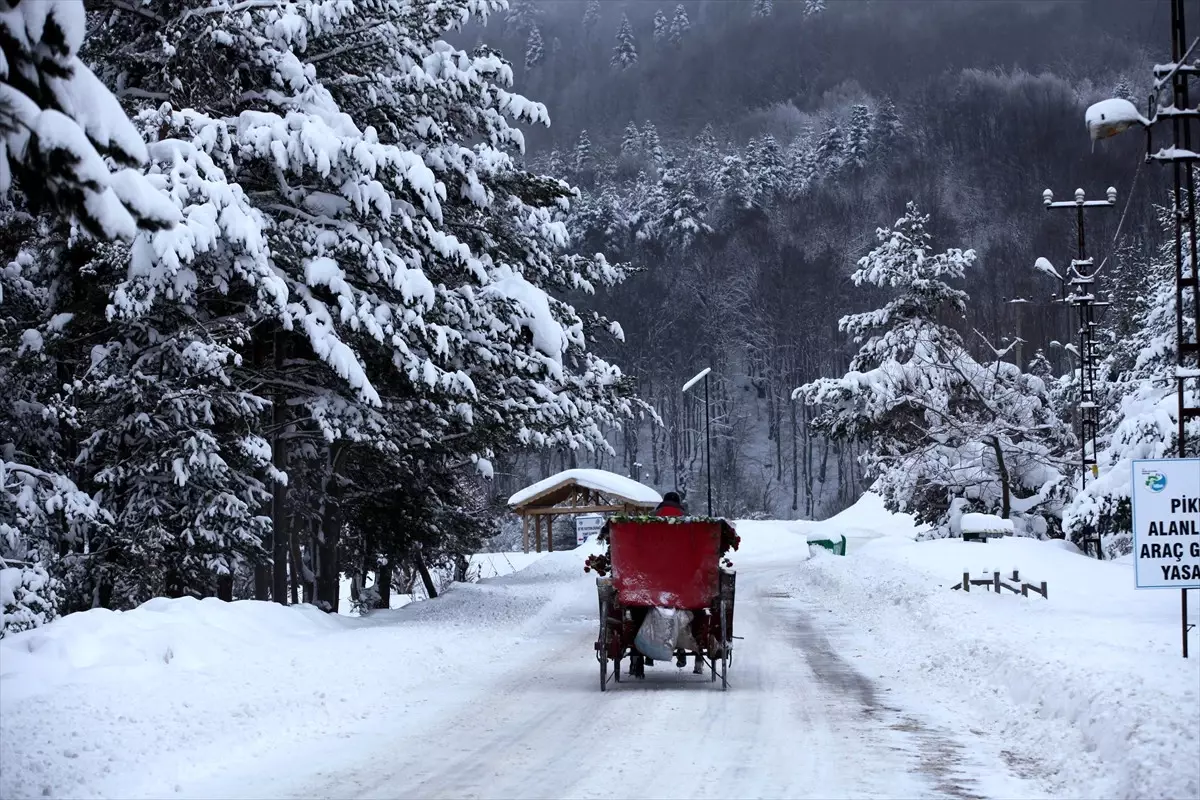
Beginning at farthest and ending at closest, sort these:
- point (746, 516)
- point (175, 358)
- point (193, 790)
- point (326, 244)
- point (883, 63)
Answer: point (883, 63) → point (746, 516) → point (326, 244) → point (175, 358) → point (193, 790)

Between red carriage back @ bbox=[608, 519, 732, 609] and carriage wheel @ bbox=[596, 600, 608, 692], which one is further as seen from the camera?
red carriage back @ bbox=[608, 519, 732, 609]

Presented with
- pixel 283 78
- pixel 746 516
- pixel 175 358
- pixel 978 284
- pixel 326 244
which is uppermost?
pixel 978 284

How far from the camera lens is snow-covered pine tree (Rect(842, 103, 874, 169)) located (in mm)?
138500

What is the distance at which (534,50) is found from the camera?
195 m

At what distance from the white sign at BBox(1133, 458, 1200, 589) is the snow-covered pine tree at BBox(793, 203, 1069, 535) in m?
26.6

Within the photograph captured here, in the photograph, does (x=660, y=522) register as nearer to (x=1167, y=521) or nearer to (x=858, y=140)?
(x=1167, y=521)

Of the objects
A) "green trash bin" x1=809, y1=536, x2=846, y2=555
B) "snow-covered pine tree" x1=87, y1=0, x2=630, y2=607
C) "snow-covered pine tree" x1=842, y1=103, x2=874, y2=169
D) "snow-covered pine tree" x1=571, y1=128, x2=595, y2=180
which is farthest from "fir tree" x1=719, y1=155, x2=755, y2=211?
"snow-covered pine tree" x1=87, y1=0, x2=630, y2=607

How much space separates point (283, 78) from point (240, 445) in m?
5.29

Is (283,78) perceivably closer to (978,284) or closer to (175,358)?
(175,358)

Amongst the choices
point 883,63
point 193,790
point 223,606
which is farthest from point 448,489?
point 883,63

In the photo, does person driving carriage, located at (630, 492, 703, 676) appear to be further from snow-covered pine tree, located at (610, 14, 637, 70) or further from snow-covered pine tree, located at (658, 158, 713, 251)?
snow-covered pine tree, located at (610, 14, 637, 70)

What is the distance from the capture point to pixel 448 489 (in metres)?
26.9

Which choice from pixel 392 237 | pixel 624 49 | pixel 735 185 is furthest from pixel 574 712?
pixel 624 49

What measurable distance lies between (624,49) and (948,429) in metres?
162
